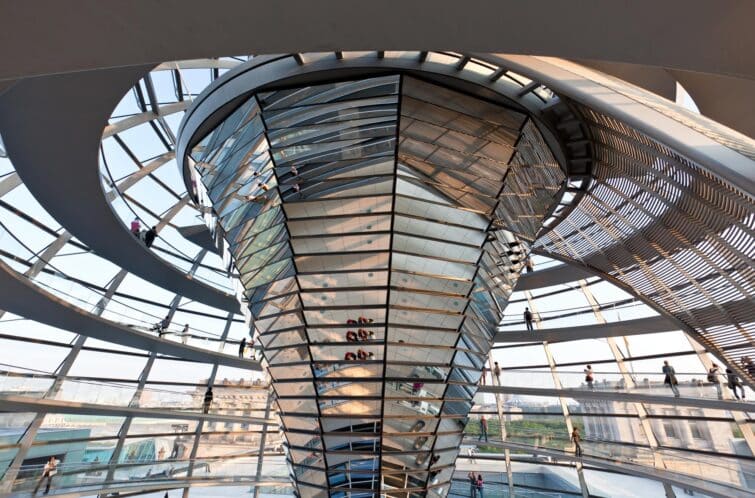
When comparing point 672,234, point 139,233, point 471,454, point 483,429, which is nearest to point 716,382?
point 672,234

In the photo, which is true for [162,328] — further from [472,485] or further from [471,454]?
[471,454]

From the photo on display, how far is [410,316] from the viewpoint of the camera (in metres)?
13.4

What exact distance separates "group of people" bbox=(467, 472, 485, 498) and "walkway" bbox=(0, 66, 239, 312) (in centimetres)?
2683

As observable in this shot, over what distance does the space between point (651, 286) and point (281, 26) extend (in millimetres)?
18105

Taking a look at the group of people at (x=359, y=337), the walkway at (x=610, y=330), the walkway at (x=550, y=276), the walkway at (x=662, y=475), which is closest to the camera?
the group of people at (x=359, y=337)

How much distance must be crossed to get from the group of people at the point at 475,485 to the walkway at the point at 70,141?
2683 centimetres

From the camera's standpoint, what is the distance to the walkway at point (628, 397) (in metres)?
16.4

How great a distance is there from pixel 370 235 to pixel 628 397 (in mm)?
16843

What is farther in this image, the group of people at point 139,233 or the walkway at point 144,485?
the walkway at point 144,485

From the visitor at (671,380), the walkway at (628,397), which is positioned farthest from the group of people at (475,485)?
the visitor at (671,380)

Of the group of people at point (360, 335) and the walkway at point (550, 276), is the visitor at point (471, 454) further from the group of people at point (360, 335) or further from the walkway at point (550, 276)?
the group of people at point (360, 335)

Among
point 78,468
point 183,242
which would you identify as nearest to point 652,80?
point 183,242

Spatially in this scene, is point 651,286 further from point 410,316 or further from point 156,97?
point 156,97

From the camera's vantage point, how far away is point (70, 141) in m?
10.4
